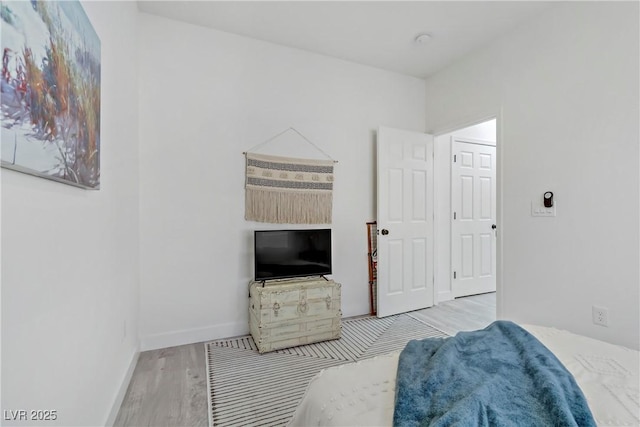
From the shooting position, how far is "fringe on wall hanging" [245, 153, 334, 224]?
2930 millimetres

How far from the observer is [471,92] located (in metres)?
3.25

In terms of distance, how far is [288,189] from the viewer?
3053 mm

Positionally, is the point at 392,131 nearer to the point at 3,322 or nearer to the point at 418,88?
the point at 418,88

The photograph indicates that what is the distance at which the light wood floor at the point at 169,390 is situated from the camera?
171 cm

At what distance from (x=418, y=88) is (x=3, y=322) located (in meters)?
4.20

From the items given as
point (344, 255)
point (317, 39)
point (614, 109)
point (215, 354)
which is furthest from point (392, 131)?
point (215, 354)

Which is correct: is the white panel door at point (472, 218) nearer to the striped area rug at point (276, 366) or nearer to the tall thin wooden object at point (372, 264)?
the tall thin wooden object at point (372, 264)

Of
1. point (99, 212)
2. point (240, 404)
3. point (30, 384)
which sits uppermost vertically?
point (99, 212)

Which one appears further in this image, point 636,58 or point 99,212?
point 636,58

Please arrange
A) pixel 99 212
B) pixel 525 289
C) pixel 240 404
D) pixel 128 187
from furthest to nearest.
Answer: pixel 525 289, pixel 128 187, pixel 240 404, pixel 99 212

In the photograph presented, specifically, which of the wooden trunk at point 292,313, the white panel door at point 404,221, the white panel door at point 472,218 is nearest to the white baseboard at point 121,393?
the wooden trunk at point 292,313

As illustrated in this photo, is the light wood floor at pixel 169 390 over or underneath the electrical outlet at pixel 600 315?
underneath

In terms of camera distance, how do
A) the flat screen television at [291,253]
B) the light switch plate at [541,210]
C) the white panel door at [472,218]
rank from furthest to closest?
the white panel door at [472,218] → the flat screen television at [291,253] → the light switch plate at [541,210]

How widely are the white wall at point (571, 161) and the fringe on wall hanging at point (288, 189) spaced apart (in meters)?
1.73
